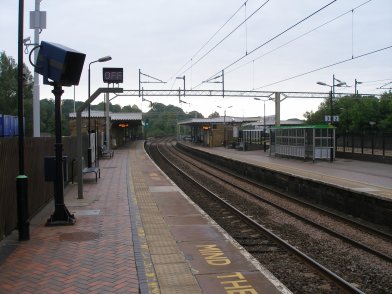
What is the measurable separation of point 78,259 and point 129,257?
745mm

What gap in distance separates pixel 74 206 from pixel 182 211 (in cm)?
277

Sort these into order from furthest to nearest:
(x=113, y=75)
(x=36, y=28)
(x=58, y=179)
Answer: (x=36, y=28) → (x=113, y=75) → (x=58, y=179)

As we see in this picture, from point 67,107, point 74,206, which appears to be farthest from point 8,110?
point 74,206

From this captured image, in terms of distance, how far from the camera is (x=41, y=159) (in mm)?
12078

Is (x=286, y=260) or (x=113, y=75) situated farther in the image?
(x=113, y=75)

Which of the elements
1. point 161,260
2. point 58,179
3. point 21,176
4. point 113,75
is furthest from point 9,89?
point 161,260

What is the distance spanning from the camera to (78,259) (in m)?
7.34

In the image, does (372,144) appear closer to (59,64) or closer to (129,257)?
(59,64)

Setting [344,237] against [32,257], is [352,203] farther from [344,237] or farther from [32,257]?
[32,257]

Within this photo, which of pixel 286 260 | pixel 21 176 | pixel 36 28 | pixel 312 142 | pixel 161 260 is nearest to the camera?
pixel 161 260

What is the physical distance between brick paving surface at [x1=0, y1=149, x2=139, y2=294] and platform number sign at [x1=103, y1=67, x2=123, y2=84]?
426 cm

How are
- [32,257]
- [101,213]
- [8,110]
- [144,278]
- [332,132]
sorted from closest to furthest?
[144,278] < [32,257] < [101,213] < [332,132] < [8,110]

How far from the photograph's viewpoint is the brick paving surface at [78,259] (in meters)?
6.07

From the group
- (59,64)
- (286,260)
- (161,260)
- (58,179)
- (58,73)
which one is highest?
(59,64)
